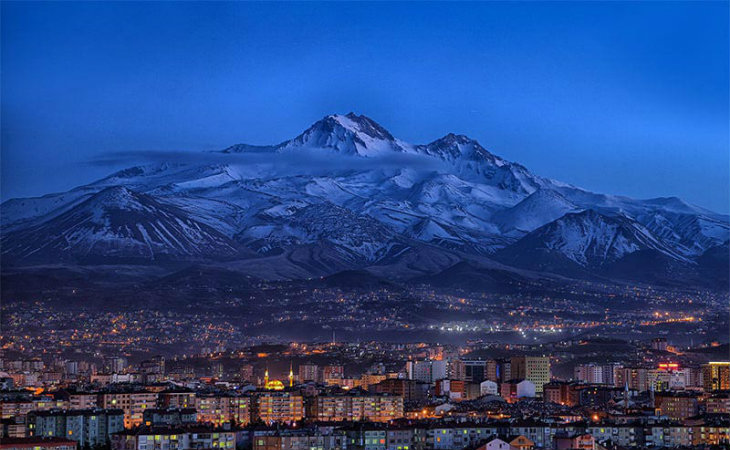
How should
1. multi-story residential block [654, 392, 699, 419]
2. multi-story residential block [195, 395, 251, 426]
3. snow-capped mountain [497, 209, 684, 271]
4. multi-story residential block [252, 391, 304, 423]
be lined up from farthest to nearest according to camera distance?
snow-capped mountain [497, 209, 684, 271] < multi-story residential block [654, 392, 699, 419] < multi-story residential block [252, 391, 304, 423] < multi-story residential block [195, 395, 251, 426]

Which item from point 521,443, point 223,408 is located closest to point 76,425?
point 223,408

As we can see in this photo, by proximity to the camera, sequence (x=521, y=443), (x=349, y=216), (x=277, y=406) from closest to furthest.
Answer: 1. (x=521, y=443)
2. (x=277, y=406)
3. (x=349, y=216)

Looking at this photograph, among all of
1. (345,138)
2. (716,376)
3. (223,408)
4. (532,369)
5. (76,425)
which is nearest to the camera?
(76,425)

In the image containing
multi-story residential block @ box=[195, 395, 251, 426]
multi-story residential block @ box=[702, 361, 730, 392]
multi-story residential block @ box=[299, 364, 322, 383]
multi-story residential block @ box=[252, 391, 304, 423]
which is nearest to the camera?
multi-story residential block @ box=[195, 395, 251, 426]

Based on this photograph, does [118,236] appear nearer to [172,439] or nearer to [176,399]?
[176,399]

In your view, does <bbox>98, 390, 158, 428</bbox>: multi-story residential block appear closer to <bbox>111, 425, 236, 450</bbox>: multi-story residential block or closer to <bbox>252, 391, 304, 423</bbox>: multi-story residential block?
<bbox>252, 391, 304, 423</bbox>: multi-story residential block

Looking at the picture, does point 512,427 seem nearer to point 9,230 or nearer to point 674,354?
point 674,354

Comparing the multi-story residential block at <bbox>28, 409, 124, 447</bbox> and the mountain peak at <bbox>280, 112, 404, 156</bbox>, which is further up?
the mountain peak at <bbox>280, 112, 404, 156</bbox>

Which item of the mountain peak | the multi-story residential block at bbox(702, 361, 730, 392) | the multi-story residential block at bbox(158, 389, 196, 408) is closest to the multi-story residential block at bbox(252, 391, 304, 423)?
the multi-story residential block at bbox(158, 389, 196, 408)

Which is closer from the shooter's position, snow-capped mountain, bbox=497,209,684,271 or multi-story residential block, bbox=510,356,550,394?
multi-story residential block, bbox=510,356,550,394

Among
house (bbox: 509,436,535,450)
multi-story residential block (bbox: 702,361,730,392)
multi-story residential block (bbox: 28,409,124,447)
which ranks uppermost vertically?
multi-story residential block (bbox: 702,361,730,392)

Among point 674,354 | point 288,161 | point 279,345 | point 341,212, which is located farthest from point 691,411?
point 288,161
